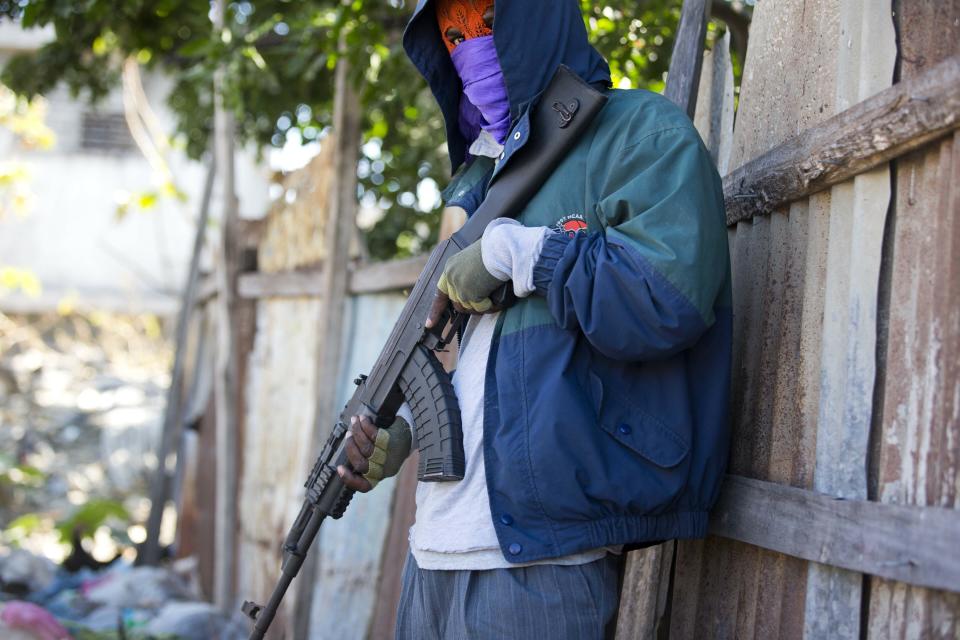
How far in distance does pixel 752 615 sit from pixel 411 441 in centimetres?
80

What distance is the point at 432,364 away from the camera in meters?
2.02

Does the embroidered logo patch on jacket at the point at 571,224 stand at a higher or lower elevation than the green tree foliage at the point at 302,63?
lower

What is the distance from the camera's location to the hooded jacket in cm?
163

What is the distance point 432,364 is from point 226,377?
3778 millimetres

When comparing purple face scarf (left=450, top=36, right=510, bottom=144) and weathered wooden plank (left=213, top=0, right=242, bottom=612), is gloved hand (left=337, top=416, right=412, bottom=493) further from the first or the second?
weathered wooden plank (left=213, top=0, right=242, bottom=612)

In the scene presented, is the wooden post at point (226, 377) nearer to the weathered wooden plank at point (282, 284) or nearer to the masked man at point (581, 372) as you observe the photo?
the weathered wooden plank at point (282, 284)

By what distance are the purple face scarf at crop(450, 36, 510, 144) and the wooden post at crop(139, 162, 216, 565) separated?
4.95 m

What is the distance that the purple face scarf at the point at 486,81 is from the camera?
2.03 metres

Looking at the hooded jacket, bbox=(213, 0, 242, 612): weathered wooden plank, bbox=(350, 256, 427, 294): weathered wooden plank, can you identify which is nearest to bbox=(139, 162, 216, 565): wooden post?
bbox=(213, 0, 242, 612): weathered wooden plank

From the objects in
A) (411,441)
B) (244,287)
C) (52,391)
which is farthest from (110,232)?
(411,441)

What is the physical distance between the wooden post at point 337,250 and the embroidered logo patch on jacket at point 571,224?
8.64 ft

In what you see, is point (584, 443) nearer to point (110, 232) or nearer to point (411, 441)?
point (411, 441)

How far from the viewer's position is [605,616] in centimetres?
181

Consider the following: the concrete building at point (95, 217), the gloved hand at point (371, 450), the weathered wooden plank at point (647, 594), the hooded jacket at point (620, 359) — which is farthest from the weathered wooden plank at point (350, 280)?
the concrete building at point (95, 217)
